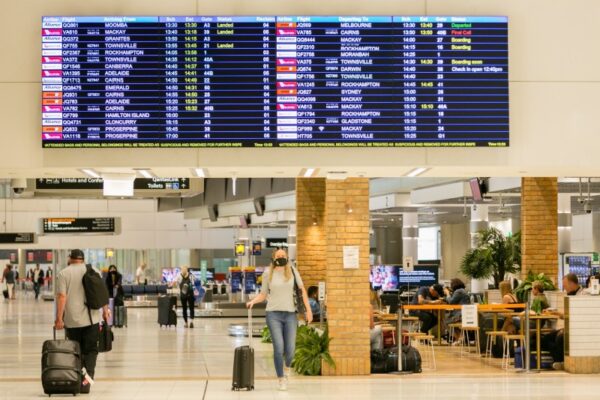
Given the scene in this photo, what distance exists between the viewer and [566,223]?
32438 millimetres

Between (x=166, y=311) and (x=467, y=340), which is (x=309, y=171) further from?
(x=166, y=311)

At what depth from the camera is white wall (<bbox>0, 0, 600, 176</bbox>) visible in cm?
1055

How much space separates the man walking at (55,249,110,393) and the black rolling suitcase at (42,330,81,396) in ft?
1.05

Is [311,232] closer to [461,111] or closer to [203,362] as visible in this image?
[203,362]

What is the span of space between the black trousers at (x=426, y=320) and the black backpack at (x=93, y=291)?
11.5 metres

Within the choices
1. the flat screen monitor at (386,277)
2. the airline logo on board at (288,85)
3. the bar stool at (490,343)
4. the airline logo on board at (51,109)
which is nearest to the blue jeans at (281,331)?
the airline logo on board at (288,85)

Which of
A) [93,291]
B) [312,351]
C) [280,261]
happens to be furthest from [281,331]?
[93,291]

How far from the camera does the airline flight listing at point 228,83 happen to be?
10.3 metres

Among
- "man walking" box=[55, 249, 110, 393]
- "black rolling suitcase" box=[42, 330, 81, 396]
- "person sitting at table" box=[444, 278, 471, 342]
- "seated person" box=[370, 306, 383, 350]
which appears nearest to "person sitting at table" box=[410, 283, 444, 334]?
"person sitting at table" box=[444, 278, 471, 342]

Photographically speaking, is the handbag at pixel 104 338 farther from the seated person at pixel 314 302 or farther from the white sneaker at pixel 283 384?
the seated person at pixel 314 302

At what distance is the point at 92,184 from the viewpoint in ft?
74.7

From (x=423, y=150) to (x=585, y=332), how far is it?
5.71 meters

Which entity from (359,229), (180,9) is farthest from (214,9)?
(359,229)

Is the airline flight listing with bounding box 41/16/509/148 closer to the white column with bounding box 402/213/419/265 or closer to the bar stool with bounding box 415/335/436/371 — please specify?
the bar stool with bounding box 415/335/436/371
